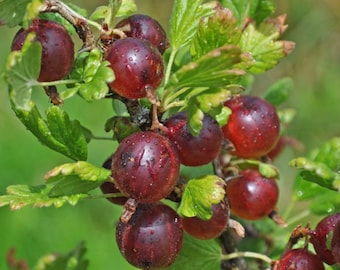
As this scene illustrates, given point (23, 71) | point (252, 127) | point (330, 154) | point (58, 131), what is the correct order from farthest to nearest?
point (330, 154) < point (252, 127) < point (58, 131) < point (23, 71)

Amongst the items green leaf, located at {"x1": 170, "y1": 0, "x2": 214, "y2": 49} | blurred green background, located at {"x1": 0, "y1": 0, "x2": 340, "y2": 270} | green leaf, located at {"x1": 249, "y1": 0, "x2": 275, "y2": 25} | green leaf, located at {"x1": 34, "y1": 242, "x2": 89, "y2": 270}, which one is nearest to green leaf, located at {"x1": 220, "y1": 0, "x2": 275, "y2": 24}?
green leaf, located at {"x1": 249, "y1": 0, "x2": 275, "y2": 25}

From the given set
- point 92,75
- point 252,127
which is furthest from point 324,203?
point 92,75

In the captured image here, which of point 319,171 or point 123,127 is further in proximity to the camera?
point 123,127

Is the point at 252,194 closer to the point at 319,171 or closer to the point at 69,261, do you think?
the point at 319,171

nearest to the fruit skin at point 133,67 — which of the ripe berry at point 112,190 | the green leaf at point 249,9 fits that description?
the ripe berry at point 112,190

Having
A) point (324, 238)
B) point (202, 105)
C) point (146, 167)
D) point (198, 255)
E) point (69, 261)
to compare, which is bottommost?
point (69, 261)

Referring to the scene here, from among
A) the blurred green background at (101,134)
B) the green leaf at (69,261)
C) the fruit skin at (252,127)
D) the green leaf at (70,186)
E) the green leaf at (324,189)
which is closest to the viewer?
the green leaf at (70,186)

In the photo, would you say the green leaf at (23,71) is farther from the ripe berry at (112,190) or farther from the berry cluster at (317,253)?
the berry cluster at (317,253)
